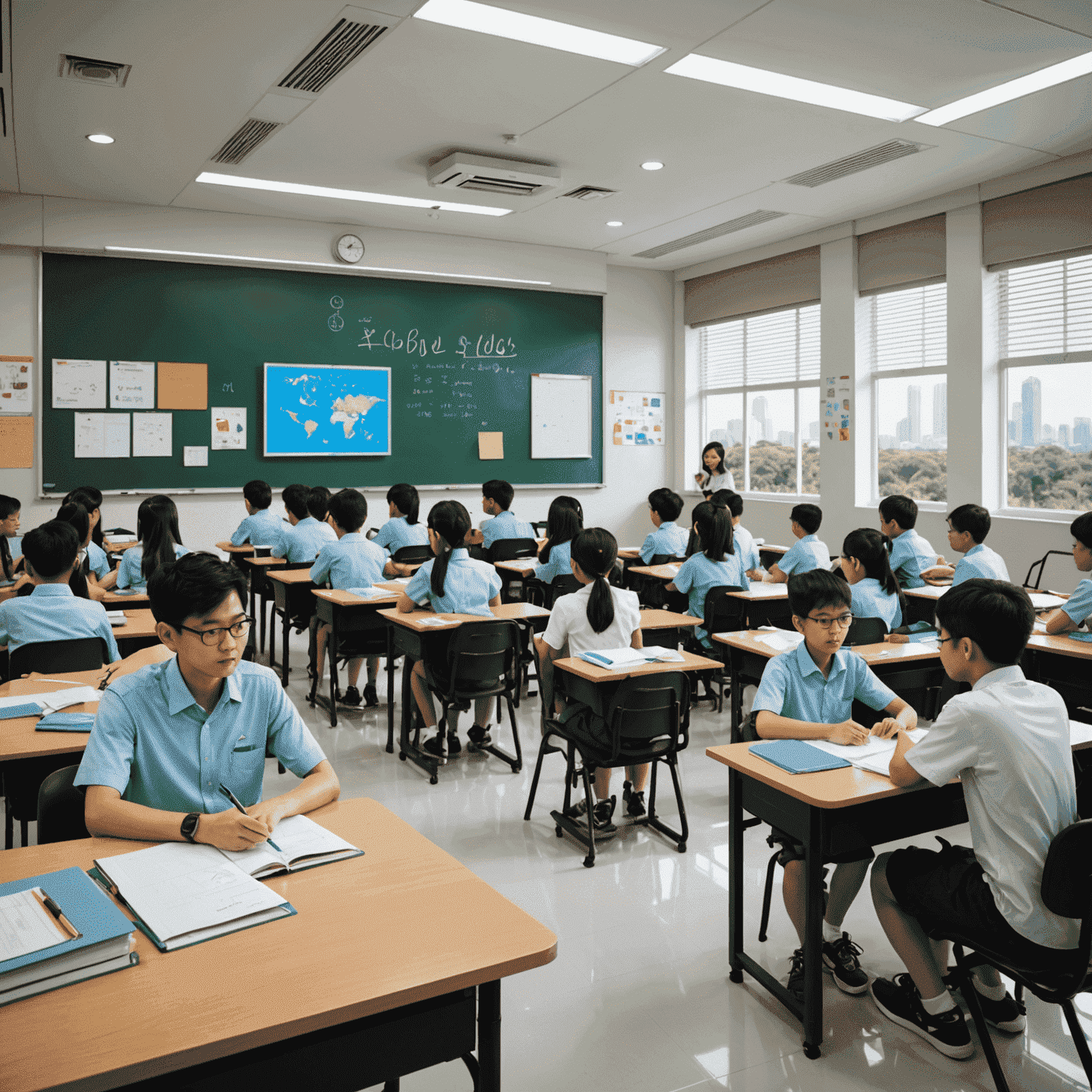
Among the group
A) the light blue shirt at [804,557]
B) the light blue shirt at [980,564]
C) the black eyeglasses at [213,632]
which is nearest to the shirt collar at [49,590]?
the black eyeglasses at [213,632]

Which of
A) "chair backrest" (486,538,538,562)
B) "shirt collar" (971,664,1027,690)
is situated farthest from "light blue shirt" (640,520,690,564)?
"shirt collar" (971,664,1027,690)

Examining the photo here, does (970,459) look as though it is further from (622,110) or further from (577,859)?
(577,859)

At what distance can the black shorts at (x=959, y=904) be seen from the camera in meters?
1.86

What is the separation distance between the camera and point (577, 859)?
3.28 metres

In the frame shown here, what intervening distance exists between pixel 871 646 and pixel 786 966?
1.56m

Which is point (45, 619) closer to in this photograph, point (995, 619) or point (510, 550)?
point (995, 619)

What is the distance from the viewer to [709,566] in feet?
16.4

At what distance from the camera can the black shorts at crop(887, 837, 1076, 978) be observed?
6.10 feet

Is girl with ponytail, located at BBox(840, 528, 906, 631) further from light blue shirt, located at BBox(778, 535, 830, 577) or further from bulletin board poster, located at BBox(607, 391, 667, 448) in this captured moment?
bulletin board poster, located at BBox(607, 391, 667, 448)

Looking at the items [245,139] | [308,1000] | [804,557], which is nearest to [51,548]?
[308,1000]

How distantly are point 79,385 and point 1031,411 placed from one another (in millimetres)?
7435

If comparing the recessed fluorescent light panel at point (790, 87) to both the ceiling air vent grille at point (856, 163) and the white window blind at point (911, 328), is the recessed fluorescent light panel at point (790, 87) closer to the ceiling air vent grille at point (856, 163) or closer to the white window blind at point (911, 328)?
the ceiling air vent grille at point (856, 163)

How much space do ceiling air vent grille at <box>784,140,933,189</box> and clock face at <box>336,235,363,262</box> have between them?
3.72m

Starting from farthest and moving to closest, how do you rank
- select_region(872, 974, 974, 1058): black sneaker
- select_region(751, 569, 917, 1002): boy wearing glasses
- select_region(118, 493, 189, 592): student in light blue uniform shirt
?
select_region(118, 493, 189, 592): student in light blue uniform shirt, select_region(751, 569, 917, 1002): boy wearing glasses, select_region(872, 974, 974, 1058): black sneaker
